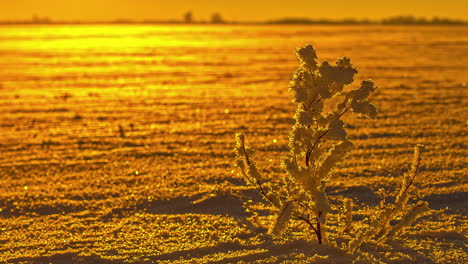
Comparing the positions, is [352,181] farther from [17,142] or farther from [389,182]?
[17,142]

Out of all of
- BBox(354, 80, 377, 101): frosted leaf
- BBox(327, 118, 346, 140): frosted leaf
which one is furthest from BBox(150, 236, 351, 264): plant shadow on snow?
BBox(354, 80, 377, 101): frosted leaf

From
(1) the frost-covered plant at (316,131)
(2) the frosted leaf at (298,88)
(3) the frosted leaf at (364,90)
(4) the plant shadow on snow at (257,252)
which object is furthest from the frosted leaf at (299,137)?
(4) the plant shadow on snow at (257,252)

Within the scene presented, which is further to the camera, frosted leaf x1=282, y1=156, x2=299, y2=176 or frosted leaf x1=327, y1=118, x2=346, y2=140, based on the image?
frosted leaf x1=282, y1=156, x2=299, y2=176

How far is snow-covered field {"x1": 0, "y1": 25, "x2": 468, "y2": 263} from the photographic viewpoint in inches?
103

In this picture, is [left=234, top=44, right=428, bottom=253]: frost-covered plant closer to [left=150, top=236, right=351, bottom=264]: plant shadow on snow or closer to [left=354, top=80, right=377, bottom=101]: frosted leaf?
[left=354, top=80, right=377, bottom=101]: frosted leaf

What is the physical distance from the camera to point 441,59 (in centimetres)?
1102

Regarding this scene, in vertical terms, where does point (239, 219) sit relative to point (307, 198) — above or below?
below

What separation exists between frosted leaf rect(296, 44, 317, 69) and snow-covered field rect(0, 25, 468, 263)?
2.38 ft

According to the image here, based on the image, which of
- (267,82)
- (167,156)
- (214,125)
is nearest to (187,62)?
(267,82)

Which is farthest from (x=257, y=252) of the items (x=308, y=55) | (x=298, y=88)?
(x=308, y=55)

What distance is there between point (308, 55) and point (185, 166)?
1904 millimetres

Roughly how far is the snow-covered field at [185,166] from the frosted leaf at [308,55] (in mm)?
724

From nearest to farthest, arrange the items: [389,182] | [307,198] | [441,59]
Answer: [307,198]
[389,182]
[441,59]

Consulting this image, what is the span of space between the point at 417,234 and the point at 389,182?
0.88 metres
